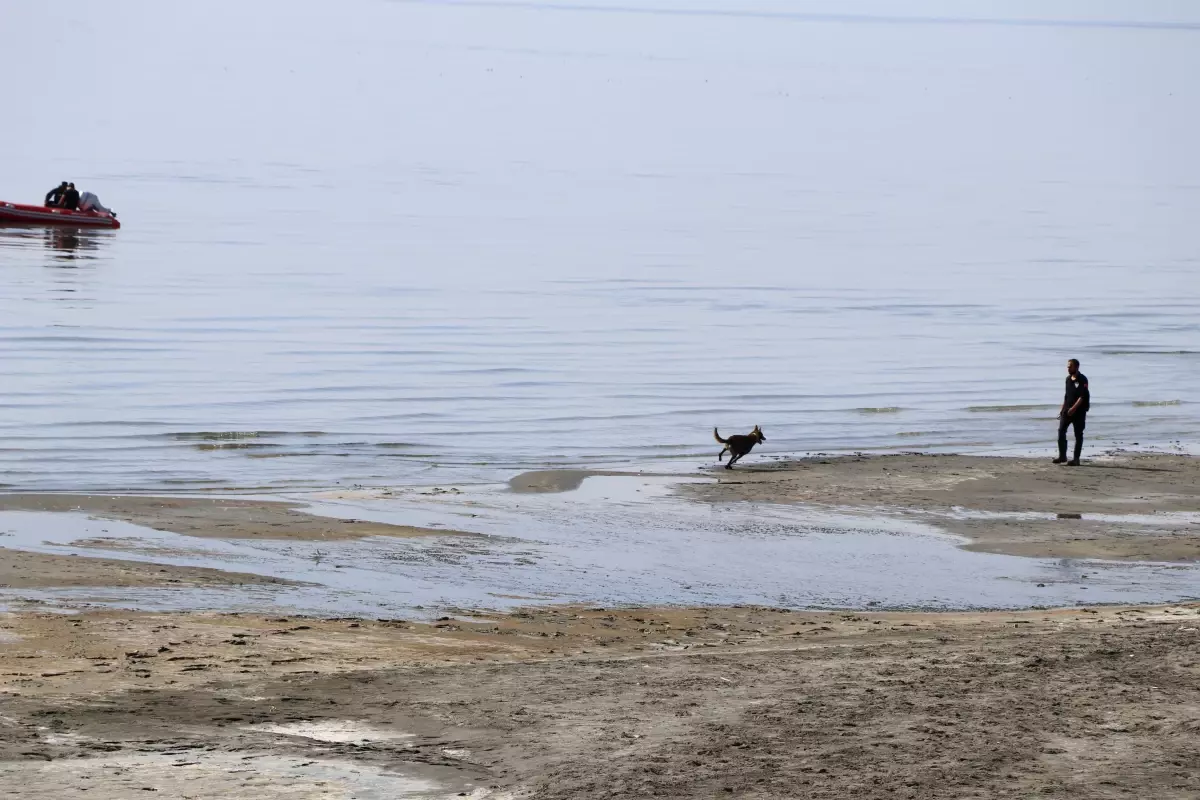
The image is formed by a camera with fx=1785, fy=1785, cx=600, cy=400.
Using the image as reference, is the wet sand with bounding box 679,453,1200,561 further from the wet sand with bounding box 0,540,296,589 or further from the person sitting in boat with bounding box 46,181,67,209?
the person sitting in boat with bounding box 46,181,67,209

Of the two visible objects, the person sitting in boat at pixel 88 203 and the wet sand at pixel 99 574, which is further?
the person sitting in boat at pixel 88 203

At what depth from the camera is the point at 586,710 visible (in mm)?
11250

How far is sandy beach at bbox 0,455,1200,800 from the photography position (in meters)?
9.80

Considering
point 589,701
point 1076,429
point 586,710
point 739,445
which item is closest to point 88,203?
point 739,445

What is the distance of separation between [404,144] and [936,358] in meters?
74.6

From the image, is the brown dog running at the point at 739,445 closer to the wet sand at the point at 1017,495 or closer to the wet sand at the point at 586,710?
the wet sand at the point at 1017,495

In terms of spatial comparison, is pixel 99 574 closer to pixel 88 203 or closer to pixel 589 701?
pixel 589 701

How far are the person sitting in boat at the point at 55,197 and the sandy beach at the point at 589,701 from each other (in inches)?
1696

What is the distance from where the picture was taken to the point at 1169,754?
33.7 feet

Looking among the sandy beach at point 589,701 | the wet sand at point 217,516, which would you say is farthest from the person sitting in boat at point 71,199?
the sandy beach at point 589,701

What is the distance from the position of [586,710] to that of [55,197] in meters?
52.3

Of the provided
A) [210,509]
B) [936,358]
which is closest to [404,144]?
[936,358]

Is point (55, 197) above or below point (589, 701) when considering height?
above

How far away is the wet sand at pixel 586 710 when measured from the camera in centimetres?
978
